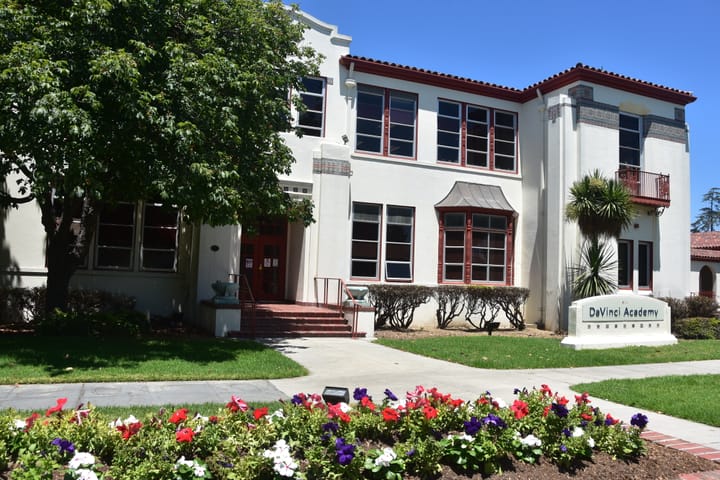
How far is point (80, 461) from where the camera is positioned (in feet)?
13.9

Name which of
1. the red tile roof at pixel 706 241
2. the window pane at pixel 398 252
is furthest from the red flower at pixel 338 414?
the red tile roof at pixel 706 241

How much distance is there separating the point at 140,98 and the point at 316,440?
22.8ft

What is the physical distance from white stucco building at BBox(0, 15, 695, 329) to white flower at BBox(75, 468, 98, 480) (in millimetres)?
12657

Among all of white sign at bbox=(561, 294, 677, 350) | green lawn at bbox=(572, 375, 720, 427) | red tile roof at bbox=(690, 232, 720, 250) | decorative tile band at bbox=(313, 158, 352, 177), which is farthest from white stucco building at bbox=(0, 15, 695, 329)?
red tile roof at bbox=(690, 232, 720, 250)

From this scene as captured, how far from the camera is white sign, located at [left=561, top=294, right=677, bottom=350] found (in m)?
14.9

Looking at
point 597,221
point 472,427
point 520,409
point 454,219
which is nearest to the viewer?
point 472,427

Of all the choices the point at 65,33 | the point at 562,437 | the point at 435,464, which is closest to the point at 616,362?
the point at 562,437

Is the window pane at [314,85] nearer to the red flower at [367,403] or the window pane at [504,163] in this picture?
the window pane at [504,163]

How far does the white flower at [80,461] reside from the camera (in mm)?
4203

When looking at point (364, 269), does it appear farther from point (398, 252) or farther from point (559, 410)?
point (559, 410)

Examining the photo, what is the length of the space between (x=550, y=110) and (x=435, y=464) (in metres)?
17.5

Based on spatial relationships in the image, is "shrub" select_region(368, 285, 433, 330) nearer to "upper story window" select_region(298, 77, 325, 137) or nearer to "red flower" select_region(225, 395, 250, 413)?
"upper story window" select_region(298, 77, 325, 137)

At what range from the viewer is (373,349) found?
13.9 m

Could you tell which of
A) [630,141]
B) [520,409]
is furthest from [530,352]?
[630,141]
